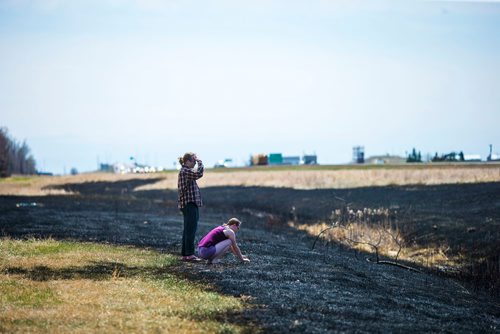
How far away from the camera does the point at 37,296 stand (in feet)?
47.5

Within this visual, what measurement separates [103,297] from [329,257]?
1113 cm

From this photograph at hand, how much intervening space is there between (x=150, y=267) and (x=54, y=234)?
31.4 ft

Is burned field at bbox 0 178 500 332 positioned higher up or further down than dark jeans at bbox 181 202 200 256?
further down

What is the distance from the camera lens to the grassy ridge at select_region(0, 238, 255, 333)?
12.3m

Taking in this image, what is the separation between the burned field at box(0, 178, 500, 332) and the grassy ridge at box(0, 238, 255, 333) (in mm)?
617

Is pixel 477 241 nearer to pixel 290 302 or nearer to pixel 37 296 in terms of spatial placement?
pixel 290 302

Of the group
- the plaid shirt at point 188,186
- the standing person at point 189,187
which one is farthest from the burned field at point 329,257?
the plaid shirt at point 188,186

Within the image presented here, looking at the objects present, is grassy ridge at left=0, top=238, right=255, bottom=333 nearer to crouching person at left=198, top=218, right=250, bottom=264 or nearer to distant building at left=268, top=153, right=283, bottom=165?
crouching person at left=198, top=218, right=250, bottom=264

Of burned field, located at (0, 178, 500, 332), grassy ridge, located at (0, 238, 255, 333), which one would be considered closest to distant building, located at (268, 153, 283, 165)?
burned field, located at (0, 178, 500, 332)

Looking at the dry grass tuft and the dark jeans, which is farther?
the dry grass tuft

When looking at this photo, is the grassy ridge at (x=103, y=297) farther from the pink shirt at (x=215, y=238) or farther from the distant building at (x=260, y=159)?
the distant building at (x=260, y=159)

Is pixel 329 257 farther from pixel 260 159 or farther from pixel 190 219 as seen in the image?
pixel 260 159

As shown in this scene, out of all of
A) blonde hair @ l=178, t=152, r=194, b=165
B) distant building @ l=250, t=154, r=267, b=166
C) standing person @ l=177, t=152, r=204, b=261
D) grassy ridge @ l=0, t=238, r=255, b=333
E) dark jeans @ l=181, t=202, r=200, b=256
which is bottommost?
grassy ridge @ l=0, t=238, r=255, b=333

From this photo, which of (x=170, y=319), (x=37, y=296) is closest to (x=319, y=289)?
(x=170, y=319)
